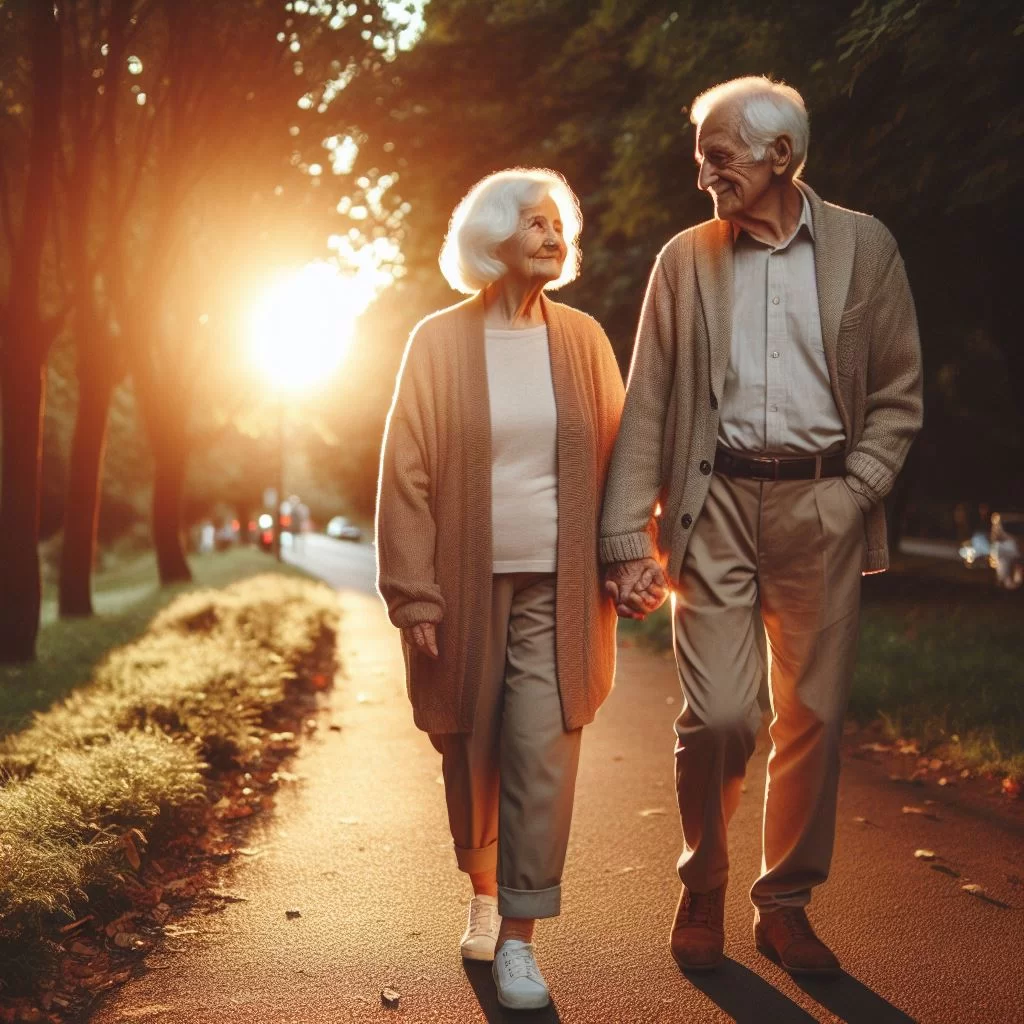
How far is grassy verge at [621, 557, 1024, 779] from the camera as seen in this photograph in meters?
6.86

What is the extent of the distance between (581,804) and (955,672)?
12.4 feet

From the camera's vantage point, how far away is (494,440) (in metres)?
3.69

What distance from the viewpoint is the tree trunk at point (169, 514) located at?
21.2 meters

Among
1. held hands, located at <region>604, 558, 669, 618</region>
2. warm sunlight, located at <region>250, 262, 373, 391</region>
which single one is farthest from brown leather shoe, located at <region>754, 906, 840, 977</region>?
warm sunlight, located at <region>250, 262, 373, 391</region>

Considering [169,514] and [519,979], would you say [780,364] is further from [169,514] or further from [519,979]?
[169,514]

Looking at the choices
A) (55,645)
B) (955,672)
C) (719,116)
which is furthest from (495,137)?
(719,116)

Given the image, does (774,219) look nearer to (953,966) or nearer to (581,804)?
(953,966)

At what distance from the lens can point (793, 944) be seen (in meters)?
3.65

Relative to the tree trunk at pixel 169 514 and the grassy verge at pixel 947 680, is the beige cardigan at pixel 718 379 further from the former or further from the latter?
the tree trunk at pixel 169 514

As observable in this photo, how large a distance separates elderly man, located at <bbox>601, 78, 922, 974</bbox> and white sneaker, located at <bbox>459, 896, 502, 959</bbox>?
53 cm

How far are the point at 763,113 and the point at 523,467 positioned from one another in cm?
117

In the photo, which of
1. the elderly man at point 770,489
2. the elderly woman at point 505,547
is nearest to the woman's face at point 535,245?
the elderly woman at point 505,547

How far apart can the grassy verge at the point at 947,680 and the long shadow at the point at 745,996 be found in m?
3.03

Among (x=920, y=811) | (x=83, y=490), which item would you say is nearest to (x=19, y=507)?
(x=83, y=490)
